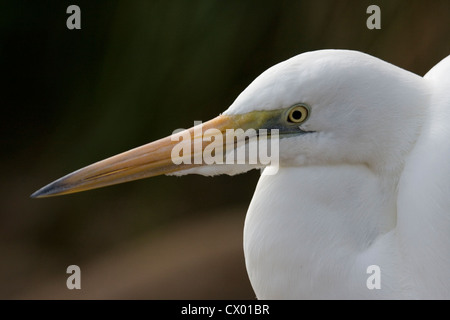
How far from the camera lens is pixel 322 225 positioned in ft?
3.28

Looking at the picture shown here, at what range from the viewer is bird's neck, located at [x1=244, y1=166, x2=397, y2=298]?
1.00 meters

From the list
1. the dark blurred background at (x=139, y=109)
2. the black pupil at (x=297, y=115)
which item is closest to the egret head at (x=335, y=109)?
the black pupil at (x=297, y=115)

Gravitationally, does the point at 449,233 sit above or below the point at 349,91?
below

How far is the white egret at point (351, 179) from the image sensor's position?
0.98 meters

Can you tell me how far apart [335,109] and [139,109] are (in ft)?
5.18

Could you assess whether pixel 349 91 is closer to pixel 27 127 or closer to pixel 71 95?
pixel 71 95

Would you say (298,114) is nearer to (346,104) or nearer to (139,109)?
(346,104)

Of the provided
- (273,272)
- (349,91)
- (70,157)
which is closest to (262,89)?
(349,91)

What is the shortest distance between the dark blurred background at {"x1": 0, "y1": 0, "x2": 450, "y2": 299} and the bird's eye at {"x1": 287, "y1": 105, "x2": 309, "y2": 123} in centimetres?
139

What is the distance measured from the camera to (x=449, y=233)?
96 centimetres

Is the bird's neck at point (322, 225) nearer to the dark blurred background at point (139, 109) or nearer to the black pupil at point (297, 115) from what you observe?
the black pupil at point (297, 115)

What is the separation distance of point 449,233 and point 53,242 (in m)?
1.99

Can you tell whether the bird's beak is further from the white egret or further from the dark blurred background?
the dark blurred background

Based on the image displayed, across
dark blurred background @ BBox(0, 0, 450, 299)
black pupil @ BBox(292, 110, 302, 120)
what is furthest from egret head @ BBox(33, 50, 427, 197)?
dark blurred background @ BBox(0, 0, 450, 299)
